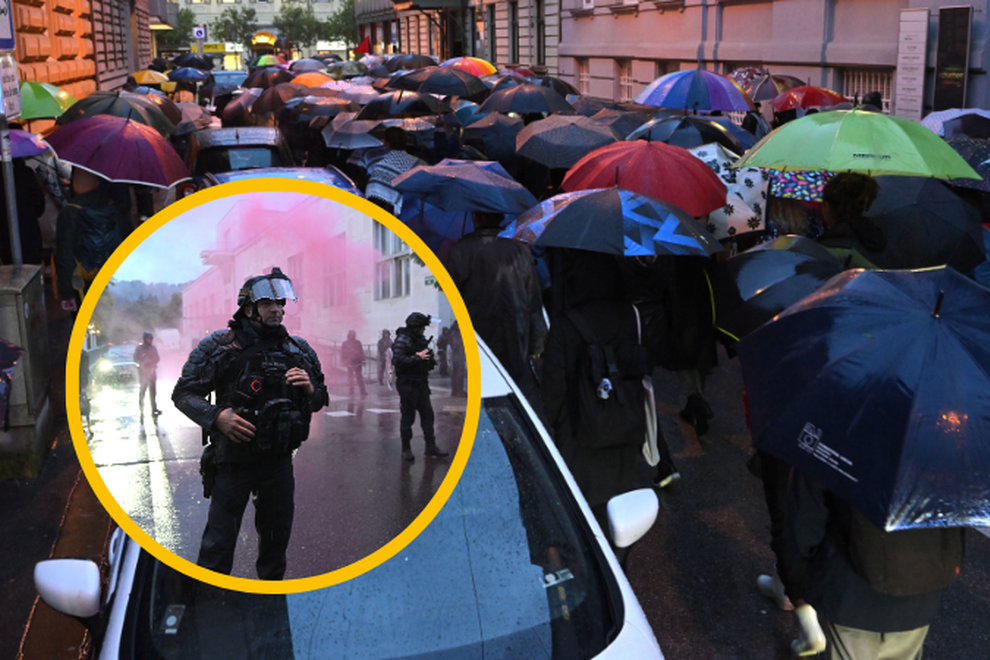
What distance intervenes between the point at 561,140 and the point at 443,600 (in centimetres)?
598

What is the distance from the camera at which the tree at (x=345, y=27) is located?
10494 centimetres

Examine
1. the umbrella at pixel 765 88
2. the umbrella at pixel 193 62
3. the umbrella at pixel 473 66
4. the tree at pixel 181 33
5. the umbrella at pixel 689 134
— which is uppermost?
the tree at pixel 181 33

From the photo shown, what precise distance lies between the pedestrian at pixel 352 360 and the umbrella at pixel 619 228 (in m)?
2.35

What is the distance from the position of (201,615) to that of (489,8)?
1755 inches

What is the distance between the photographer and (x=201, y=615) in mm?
2371

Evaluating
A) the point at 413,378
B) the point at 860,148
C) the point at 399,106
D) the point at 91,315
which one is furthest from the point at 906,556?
the point at 399,106

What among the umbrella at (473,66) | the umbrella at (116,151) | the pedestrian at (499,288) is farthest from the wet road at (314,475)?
the umbrella at (473,66)

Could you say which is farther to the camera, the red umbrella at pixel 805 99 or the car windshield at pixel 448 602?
the red umbrella at pixel 805 99

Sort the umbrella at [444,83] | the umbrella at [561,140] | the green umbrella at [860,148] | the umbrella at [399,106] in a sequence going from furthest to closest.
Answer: the umbrella at [444,83] < the umbrella at [399,106] < the umbrella at [561,140] < the green umbrella at [860,148]

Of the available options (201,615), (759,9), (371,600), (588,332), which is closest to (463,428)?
(371,600)

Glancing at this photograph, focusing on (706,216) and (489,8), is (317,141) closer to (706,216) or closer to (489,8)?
(706,216)

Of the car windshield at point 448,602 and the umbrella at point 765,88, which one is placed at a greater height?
the umbrella at point 765,88

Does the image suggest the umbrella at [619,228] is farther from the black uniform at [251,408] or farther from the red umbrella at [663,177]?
the black uniform at [251,408]

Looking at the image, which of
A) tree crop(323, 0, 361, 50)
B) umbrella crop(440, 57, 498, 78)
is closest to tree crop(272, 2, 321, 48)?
tree crop(323, 0, 361, 50)
